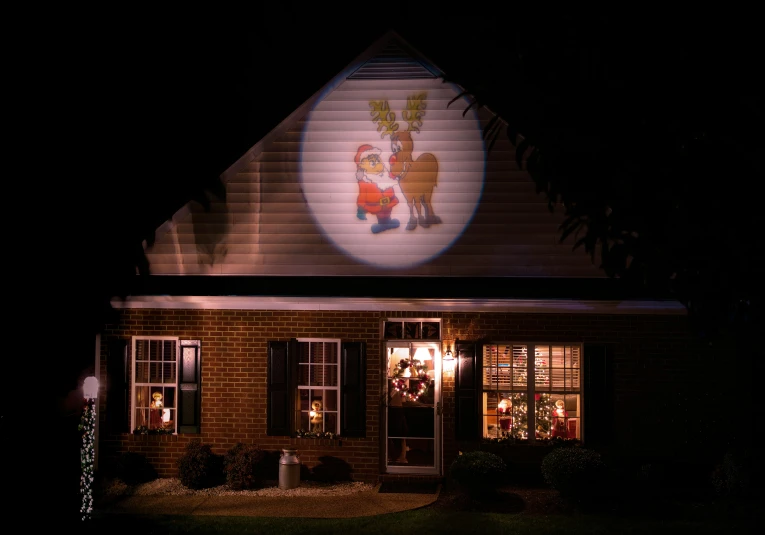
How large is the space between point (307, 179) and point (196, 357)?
3534mm

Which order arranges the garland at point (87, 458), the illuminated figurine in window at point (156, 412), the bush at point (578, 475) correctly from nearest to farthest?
the garland at point (87, 458) < the bush at point (578, 475) < the illuminated figurine in window at point (156, 412)

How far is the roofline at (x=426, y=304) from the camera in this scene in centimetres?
1162

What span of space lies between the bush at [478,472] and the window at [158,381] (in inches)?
186

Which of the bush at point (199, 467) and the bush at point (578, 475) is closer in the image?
the bush at point (578, 475)

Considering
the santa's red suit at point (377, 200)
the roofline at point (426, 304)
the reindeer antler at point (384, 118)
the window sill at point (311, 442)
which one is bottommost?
the window sill at point (311, 442)

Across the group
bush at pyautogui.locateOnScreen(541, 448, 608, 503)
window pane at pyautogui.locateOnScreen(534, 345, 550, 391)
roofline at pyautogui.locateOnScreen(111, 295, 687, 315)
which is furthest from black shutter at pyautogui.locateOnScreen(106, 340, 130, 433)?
bush at pyautogui.locateOnScreen(541, 448, 608, 503)

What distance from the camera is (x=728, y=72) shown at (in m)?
5.11

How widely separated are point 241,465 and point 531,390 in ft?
16.1

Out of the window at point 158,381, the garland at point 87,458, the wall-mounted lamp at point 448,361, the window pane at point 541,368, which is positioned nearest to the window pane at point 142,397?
the window at point 158,381

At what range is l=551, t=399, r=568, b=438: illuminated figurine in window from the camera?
12133 mm

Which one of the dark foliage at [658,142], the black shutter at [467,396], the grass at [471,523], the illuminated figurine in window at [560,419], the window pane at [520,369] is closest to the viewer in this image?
the dark foliage at [658,142]

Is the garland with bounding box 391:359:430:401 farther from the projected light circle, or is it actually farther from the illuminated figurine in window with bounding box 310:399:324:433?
the projected light circle

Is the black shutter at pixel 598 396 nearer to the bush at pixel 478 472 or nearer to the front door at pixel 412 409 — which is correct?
the bush at pixel 478 472

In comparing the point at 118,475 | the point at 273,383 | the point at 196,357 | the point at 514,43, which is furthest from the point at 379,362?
the point at 514,43
